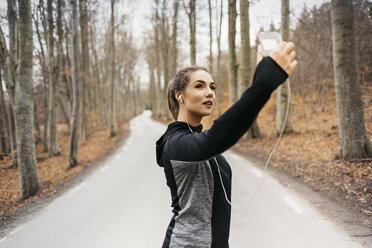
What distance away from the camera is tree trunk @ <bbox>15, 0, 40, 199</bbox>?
21.3 feet

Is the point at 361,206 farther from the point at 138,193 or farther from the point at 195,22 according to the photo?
the point at 195,22

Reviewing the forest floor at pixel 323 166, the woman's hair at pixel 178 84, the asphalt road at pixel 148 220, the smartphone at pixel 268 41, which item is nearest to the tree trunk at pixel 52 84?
the asphalt road at pixel 148 220

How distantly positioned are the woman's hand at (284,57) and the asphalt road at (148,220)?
7.27 feet

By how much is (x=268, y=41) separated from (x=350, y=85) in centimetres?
677

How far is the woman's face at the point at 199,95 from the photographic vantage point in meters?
1.27

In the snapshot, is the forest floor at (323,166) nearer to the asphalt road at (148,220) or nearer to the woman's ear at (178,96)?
the asphalt road at (148,220)

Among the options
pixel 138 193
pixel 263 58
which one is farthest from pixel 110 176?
pixel 263 58

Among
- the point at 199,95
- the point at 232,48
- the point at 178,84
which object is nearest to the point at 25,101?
the point at 178,84

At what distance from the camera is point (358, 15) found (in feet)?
36.9

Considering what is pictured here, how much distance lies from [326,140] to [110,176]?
961cm

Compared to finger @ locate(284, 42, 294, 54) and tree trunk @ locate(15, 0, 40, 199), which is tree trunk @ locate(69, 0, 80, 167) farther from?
finger @ locate(284, 42, 294, 54)

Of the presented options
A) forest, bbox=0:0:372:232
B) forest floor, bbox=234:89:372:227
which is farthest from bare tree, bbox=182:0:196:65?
forest floor, bbox=234:89:372:227

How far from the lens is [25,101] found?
662 cm

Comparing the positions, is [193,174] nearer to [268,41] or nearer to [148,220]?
[268,41]
